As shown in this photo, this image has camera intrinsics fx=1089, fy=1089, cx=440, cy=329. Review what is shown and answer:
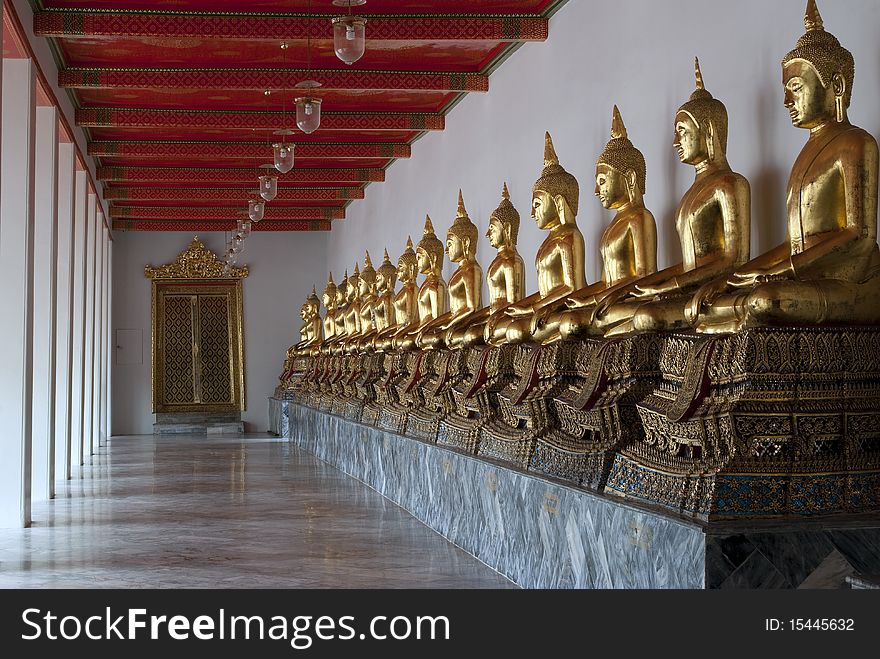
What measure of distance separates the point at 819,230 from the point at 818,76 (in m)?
0.58

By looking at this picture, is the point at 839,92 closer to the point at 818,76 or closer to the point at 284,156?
the point at 818,76

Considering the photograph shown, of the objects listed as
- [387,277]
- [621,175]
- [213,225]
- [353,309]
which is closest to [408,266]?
[387,277]

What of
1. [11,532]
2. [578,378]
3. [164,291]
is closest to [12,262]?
[11,532]

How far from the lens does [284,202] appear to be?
51.1ft

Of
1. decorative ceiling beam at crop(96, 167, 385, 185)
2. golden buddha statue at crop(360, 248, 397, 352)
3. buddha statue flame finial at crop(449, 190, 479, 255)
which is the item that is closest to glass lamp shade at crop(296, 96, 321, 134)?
buddha statue flame finial at crop(449, 190, 479, 255)

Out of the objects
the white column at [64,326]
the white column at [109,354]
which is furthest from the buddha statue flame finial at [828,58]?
the white column at [109,354]

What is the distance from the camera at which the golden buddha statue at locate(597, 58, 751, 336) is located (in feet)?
15.5

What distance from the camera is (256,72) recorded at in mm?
9195

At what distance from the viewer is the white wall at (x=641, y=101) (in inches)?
188

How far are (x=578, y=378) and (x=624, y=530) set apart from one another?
4.77ft

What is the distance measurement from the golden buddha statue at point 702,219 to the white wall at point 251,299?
45.2ft

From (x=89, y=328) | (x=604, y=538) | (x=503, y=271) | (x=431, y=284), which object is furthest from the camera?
(x=89, y=328)

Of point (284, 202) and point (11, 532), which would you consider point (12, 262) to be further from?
point (284, 202)

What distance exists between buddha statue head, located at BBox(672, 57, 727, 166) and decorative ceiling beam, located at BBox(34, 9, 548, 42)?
9.98 ft
